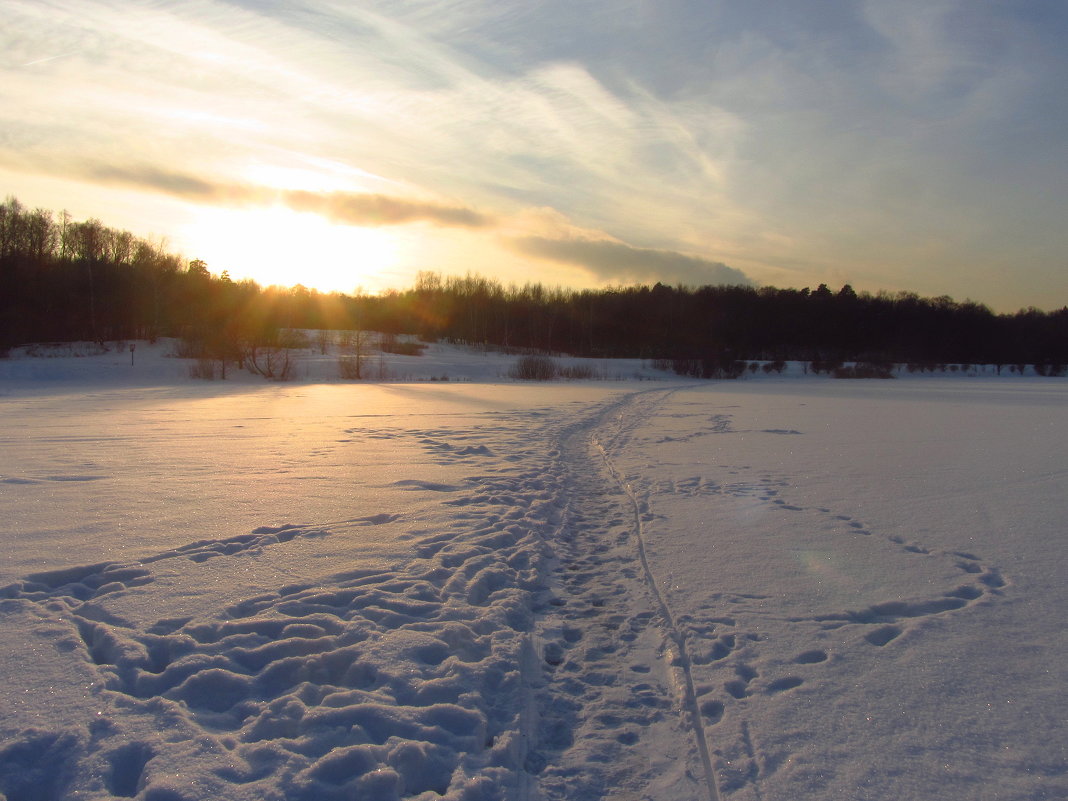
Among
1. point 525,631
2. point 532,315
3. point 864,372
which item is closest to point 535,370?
point 864,372

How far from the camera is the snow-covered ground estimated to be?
260 centimetres

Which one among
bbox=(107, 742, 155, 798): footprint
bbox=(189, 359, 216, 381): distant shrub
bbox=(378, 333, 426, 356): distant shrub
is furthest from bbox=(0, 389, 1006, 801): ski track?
bbox=(378, 333, 426, 356): distant shrub

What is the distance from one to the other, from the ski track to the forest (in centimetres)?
3382

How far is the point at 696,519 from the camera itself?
21.4ft

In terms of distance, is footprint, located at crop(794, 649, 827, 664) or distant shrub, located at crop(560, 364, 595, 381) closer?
footprint, located at crop(794, 649, 827, 664)

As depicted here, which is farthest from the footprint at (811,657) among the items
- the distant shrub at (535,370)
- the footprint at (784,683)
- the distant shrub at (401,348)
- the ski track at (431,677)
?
the distant shrub at (401,348)

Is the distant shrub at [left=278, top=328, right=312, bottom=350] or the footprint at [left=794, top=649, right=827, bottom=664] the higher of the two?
the distant shrub at [left=278, top=328, right=312, bottom=350]

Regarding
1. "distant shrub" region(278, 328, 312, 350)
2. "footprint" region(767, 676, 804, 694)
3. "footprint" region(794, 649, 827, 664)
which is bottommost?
"footprint" region(767, 676, 804, 694)

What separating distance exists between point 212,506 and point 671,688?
4812 mm

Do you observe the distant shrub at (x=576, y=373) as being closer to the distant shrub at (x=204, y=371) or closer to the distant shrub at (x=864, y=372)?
the distant shrub at (x=204, y=371)

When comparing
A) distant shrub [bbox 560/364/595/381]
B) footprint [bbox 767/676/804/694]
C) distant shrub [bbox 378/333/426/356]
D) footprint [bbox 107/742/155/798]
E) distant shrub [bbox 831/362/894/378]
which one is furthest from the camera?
distant shrub [bbox 378/333/426/356]

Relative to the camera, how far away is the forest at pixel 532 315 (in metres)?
45.8

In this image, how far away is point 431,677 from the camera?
332cm

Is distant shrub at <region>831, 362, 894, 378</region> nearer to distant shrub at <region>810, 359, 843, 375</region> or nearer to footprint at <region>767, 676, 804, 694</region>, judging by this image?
distant shrub at <region>810, 359, 843, 375</region>
